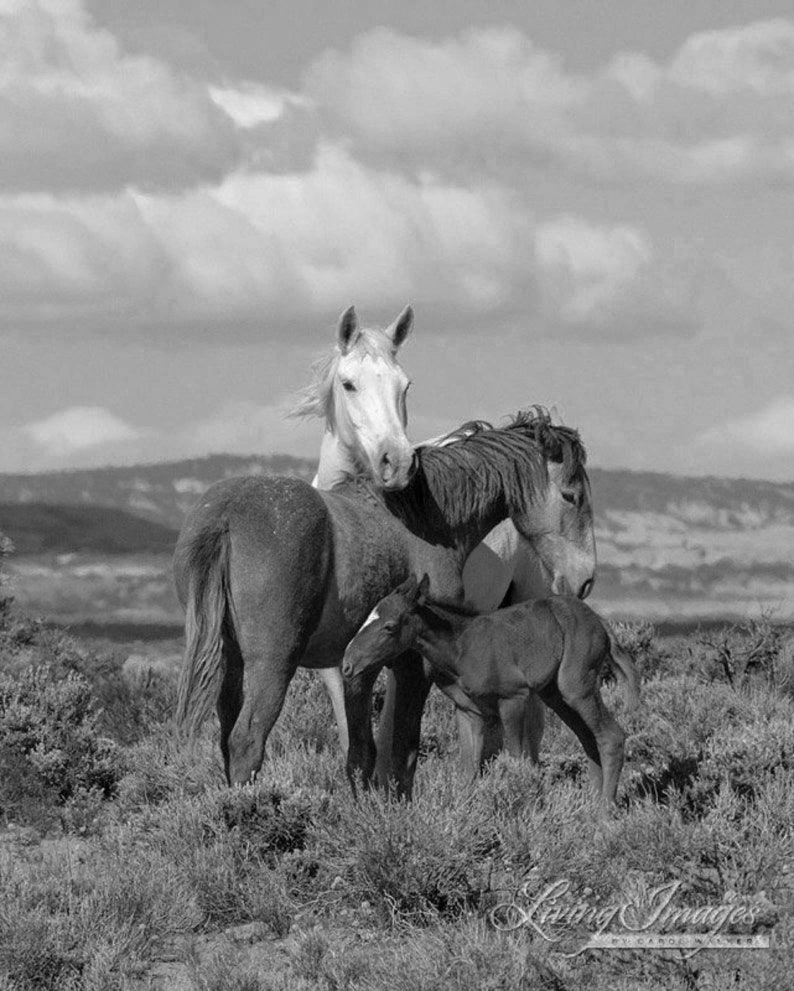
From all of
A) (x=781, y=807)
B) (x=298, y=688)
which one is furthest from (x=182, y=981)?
(x=298, y=688)

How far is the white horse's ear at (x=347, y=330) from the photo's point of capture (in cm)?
895

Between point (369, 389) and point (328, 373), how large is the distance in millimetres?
386

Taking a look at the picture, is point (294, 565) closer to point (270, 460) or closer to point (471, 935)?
point (471, 935)

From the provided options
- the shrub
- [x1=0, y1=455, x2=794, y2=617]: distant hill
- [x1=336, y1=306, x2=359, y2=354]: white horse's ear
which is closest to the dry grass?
the shrub

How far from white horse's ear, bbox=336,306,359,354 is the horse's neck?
0.59m

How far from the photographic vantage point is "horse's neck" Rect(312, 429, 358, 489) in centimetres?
933

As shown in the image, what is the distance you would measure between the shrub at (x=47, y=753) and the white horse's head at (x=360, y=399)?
7.93 ft

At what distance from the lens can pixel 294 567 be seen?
7430mm

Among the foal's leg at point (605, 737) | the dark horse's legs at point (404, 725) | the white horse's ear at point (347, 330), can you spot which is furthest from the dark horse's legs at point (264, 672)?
the white horse's ear at point (347, 330)

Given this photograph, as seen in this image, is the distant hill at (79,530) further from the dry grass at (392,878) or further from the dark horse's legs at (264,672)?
the dark horse's legs at (264,672)

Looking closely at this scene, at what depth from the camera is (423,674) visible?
806 centimetres

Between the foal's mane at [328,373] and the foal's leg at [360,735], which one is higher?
the foal's mane at [328,373]

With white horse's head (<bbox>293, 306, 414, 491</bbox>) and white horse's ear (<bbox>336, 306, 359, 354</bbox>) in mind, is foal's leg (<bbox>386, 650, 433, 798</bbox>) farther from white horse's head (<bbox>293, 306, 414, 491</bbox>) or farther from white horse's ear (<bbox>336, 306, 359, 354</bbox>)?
white horse's ear (<bbox>336, 306, 359, 354</bbox>)

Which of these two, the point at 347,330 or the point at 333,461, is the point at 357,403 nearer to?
the point at 347,330
